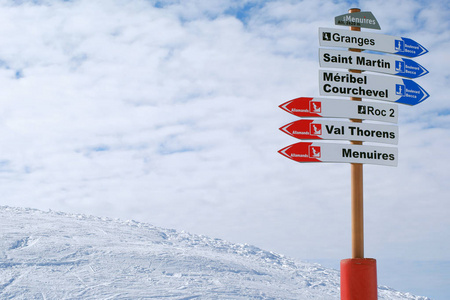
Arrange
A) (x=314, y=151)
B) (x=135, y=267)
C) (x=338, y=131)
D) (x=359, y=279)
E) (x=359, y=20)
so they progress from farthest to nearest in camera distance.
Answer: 1. (x=135, y=267)
2. (x=359, y=20)
3. (x=338, y=131)
4. (x=314, y=151)
5. (x=359, y=279)

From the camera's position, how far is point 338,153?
5.57 meters

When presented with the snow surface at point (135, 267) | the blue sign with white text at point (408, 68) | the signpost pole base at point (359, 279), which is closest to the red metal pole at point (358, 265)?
the signpost pole base at point (359, 279)

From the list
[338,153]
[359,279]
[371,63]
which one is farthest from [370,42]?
[359,279]

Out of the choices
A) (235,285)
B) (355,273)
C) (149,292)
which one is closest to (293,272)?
(235,285)

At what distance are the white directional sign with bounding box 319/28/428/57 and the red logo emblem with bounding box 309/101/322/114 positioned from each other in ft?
2.40

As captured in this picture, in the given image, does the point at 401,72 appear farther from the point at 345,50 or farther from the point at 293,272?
the point at 293,272

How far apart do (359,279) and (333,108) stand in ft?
6.38

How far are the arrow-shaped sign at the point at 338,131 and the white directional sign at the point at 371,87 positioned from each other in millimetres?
357

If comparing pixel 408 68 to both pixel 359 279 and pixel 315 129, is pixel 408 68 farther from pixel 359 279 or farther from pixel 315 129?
pixel 359 279

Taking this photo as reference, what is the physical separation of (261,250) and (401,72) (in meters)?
12.9

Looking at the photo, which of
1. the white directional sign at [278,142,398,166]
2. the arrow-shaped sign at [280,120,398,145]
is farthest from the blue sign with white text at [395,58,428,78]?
the white directional sign at [278,142,398,166]

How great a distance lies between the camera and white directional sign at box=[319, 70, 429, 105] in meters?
5.66

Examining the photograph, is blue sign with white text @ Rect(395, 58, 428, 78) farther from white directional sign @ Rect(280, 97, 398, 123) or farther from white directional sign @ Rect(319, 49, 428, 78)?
white directional sign @ Rect(280, 97, 398, 123)

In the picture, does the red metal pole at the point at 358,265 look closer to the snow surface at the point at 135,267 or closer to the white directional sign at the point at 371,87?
the white directional sign at the point at 371,87
